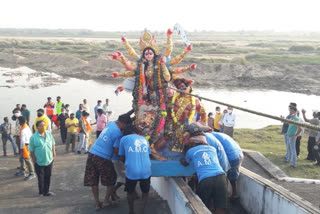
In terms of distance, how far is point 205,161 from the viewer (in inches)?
209

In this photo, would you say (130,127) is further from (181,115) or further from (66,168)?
(66,168)

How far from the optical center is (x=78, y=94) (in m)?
27.5

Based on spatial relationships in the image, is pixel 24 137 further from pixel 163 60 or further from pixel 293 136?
pixel 293 136

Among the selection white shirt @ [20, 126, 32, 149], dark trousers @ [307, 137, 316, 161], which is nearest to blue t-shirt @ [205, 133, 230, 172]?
white shirt @ [20, 126, 32, 149]

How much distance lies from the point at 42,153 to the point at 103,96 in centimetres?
2039

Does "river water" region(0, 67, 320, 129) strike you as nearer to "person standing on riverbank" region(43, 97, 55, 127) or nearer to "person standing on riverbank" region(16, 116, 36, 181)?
"person standing on riverbank" region(43, 97, 55, 127)

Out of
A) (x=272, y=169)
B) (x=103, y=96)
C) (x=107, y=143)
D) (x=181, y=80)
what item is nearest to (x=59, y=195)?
(x=107, y=143)

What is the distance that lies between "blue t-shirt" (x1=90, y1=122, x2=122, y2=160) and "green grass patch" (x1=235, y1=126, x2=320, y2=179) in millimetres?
5231

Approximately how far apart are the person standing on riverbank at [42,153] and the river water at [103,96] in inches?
492

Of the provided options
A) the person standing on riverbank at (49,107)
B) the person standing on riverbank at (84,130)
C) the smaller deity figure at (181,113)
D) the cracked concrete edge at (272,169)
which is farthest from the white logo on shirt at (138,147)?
the person standing on riverbank at (49,107)

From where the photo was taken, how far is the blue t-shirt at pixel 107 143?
6.19 meters

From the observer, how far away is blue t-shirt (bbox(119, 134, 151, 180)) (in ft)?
18.4

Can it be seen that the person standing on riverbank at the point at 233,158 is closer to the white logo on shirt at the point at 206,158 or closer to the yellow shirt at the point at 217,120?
the white logo on shirt at the point at 206,158

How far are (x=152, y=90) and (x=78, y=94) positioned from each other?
21.1m
